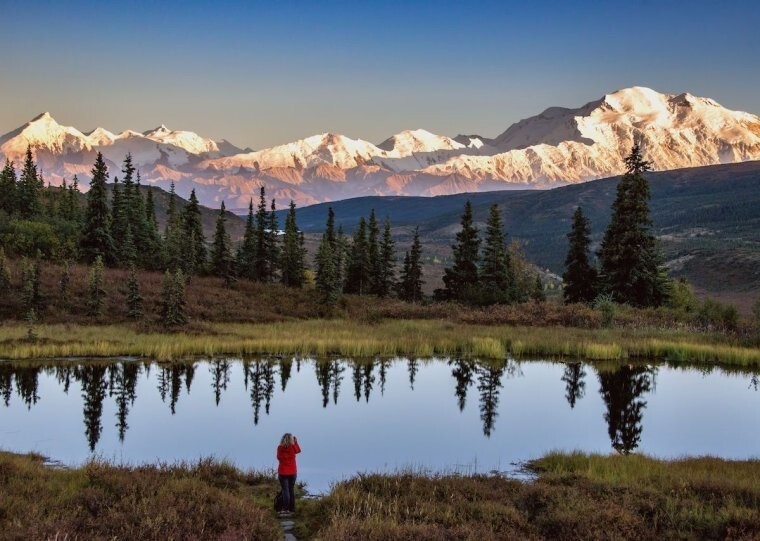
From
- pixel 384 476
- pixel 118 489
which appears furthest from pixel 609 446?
pixel 118 489

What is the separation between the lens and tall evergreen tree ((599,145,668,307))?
208 ft

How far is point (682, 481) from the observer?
15055 mm

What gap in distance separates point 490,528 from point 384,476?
151 inches

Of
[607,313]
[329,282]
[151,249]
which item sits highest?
[151,249]

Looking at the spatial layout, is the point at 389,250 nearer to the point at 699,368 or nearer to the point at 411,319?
the point at 411,319

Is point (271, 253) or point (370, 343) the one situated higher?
point (271, 253)

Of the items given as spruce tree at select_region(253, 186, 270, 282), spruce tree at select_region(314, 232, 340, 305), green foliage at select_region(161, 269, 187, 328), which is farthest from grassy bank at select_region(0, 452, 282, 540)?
spruce tree at select_region(253, 186, 270, 282)

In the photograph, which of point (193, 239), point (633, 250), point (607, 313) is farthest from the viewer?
point (193, 239)

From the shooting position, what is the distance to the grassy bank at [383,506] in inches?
447

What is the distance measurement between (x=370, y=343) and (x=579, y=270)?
3505 centimetres

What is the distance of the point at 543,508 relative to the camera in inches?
536

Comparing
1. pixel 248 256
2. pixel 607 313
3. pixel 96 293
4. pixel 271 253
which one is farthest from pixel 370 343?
pixel 248 256

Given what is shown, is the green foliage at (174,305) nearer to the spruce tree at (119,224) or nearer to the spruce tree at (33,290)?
the spruce tree at (33,290)

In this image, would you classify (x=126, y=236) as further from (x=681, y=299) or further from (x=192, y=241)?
(x=681, y=299)
